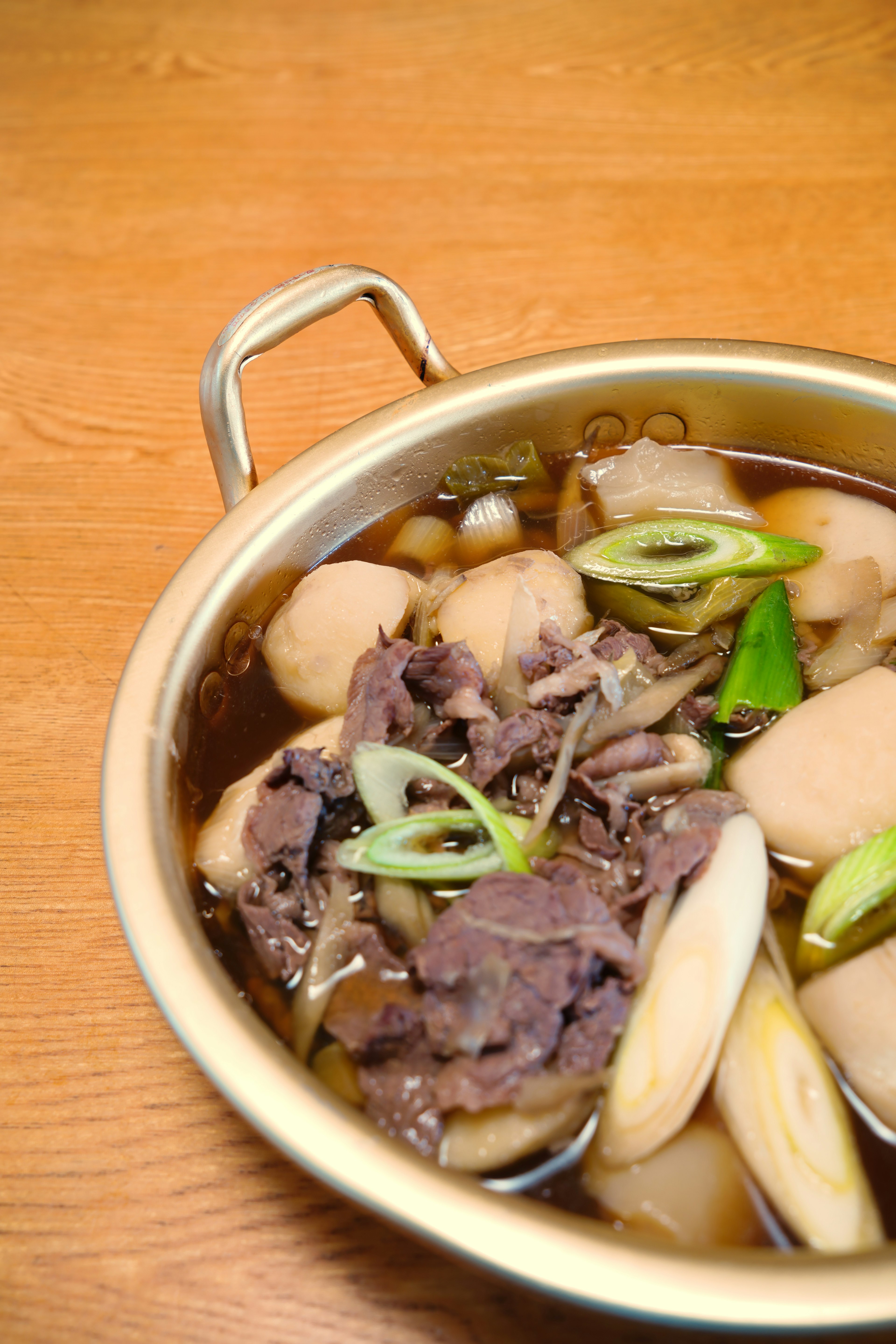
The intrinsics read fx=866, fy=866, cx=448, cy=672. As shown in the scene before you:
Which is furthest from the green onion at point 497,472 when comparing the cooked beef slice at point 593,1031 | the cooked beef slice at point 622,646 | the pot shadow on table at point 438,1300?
the pot shadow on table at point 438,1300

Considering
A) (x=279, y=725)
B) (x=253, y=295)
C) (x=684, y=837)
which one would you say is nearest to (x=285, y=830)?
(x=279, y=725)

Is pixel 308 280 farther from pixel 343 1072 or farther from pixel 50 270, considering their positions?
pixel 50 270

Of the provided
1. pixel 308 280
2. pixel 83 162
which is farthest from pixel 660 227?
pixel 83 162

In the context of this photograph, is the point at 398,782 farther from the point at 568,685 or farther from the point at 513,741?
the point at 568,685

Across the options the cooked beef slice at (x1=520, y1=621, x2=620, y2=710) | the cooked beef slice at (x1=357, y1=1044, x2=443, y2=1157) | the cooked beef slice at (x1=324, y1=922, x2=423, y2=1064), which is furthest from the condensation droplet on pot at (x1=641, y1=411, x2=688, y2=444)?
the cooked beef slice at (x1=357, y1=1044, x2=443, y2=1157)

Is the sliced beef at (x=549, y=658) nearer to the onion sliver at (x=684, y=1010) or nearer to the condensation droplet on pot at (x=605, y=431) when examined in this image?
the onion sliver at (x=684, y=1010)

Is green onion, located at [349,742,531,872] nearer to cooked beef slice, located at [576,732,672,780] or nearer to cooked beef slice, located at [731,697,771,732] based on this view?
cooked beef slice, located at [576,732,672,780]
